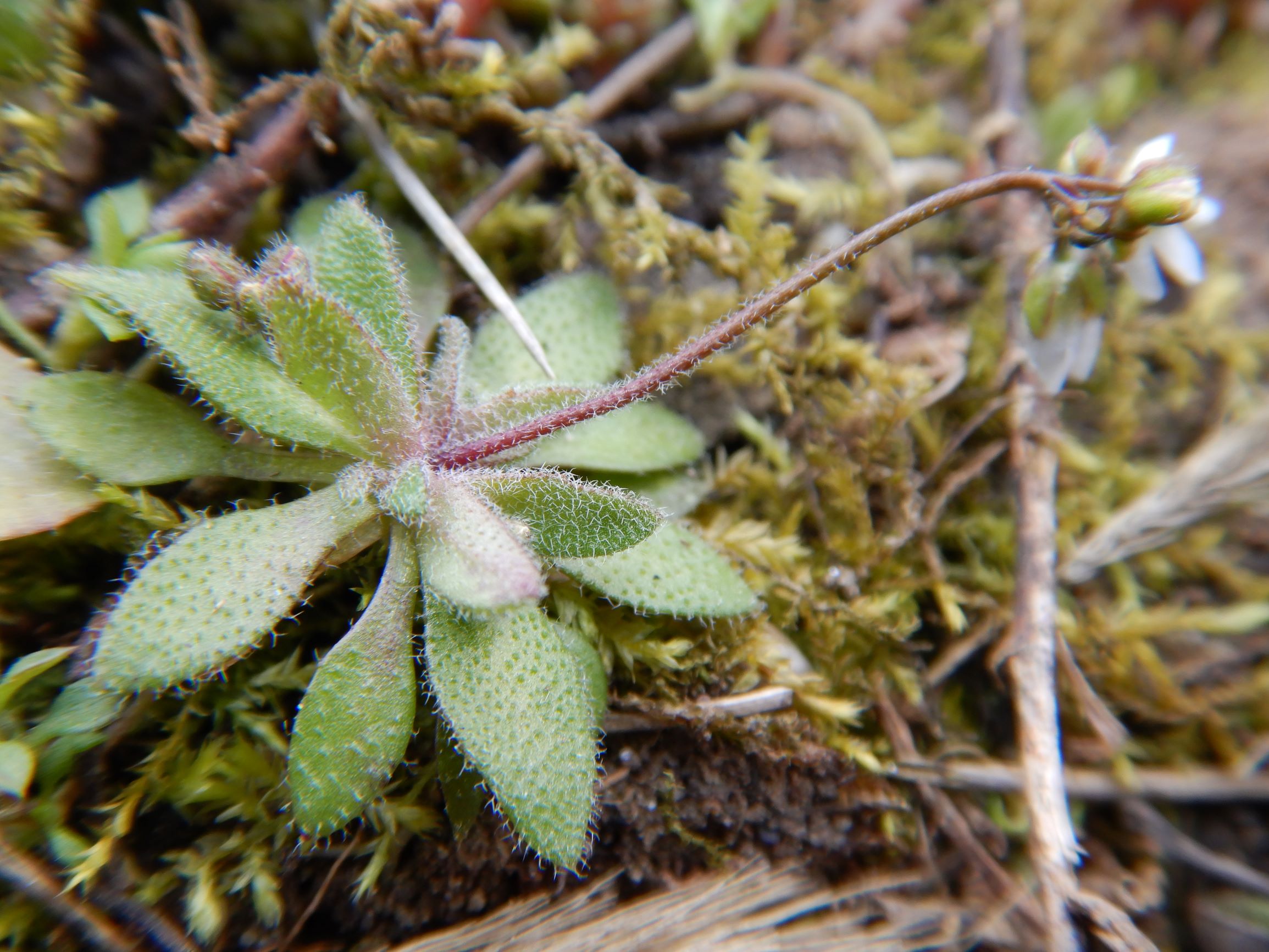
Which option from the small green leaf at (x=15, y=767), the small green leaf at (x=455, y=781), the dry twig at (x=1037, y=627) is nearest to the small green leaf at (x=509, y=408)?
the small green leaf at (x=455, y=781)

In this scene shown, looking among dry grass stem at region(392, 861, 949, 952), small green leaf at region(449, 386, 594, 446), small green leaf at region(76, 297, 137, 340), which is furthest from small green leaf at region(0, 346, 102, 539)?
dry grass stem at region(392, 861, 949, 952)

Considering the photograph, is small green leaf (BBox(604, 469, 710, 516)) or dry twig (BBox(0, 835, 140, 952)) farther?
small green leaf (BBox(604, 469, 710, 516))

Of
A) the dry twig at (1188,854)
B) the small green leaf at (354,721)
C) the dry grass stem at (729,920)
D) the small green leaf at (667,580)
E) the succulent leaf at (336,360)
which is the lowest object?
the dry twig at (1188,854)

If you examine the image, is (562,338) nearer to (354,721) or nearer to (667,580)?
(667,580)

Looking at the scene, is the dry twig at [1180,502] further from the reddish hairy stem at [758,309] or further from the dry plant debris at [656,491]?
the reddish hairy stem at [758,309]

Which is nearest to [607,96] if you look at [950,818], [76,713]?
[76,713]

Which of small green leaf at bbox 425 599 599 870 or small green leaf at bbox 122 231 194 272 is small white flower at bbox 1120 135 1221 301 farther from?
small green leaf at bbox 122 231 194 272

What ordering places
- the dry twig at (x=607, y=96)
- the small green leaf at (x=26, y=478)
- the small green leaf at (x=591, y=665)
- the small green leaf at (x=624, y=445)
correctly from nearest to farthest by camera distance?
1. the small green leaf at (x=26, y=478)
2. the small green leaf at (x=591, y=665)
3. the small green leaf at (x=624, y=445)
4. the dry twig at (x=607, y=96)
